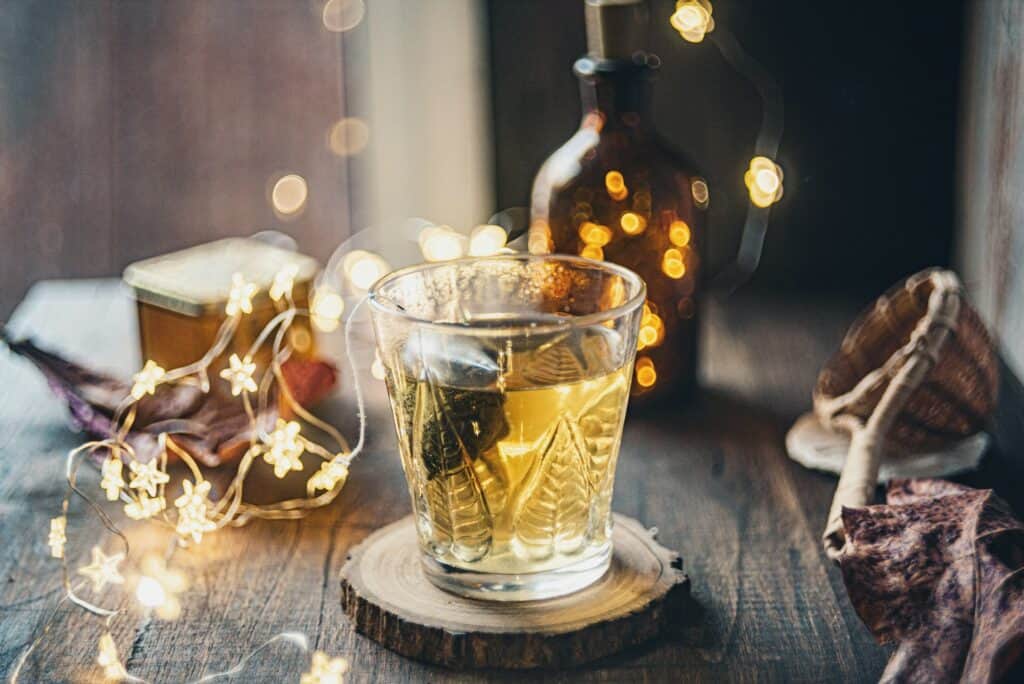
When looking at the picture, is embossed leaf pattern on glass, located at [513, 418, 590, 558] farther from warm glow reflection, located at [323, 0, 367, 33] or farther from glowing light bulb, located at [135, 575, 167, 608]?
warm glow reflection, located at [323, 0, 367, 33]

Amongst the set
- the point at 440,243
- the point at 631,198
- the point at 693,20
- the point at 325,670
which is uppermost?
the point at 693,20

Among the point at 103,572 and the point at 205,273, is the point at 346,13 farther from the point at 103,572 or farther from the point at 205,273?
the point at 103,572

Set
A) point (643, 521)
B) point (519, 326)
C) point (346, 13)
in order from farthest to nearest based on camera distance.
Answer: point (346, 13) → point (643, 521) → point (519, 326)

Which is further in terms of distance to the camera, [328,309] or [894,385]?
[328,309]

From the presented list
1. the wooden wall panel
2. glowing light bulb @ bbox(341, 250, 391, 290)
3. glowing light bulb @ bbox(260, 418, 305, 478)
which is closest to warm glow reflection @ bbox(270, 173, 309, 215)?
the wooden wall panel

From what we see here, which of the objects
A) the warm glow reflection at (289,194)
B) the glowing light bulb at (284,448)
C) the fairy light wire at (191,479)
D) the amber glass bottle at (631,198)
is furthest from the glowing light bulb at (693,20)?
the warm glow reflection at (289,194)

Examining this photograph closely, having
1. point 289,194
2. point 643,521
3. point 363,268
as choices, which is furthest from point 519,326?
point 289,194
